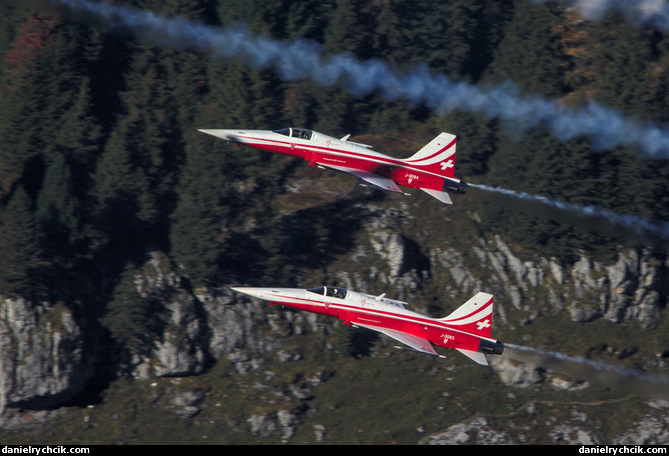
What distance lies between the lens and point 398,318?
78188 millimetres

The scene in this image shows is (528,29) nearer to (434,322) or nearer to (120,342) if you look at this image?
(434,322)

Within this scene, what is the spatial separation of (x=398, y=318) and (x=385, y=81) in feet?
107

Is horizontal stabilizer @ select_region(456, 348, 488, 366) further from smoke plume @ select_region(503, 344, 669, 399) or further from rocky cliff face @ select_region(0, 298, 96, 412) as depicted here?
rocky cliff face @ select_region(0, 298, 96, 412)

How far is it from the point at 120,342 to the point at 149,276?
648 centimetres

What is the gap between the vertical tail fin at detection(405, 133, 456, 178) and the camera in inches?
3201

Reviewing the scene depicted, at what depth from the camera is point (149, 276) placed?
104062mm

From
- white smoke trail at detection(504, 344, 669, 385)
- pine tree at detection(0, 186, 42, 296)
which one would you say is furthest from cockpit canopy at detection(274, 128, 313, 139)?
Result: pine tree at detection(0, 186, 42, 296)

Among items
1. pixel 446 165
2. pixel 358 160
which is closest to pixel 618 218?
pixel 446 165

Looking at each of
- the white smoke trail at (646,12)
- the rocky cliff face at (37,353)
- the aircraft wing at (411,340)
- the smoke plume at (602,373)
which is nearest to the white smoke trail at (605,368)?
the smoke plume at (602,373)

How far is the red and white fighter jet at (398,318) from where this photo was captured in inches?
3078

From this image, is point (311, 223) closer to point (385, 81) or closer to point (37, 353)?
point (385, 81)

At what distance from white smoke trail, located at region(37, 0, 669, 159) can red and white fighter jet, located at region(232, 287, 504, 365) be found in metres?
26.5

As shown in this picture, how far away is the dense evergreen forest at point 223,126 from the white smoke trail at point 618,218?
0.98 meters

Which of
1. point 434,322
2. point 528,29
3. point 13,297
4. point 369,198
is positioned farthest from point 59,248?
point 528,29
